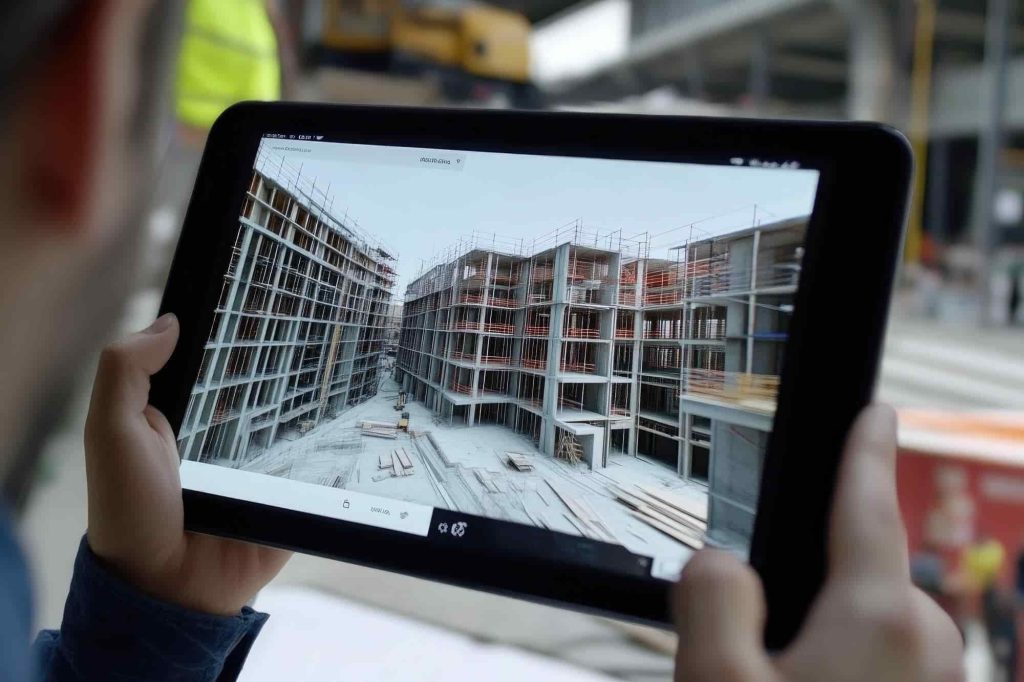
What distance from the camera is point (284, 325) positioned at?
2.11 feet

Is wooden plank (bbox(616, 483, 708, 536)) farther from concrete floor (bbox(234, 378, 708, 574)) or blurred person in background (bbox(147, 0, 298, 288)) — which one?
blurred person in background (bbox(147, 0, 298, 288))

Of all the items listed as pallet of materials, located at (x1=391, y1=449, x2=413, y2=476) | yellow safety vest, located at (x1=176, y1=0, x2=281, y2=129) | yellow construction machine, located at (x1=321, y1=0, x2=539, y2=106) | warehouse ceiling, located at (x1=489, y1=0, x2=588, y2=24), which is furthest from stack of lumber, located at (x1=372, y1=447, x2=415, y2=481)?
warehouse ceiling, located at (x1=489, y1=0, x2=588, y2=24)

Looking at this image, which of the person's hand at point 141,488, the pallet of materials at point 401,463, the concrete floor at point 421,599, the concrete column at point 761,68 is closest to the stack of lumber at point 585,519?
the pallet of materials at point 401,463

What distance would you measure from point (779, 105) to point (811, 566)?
3.09 metres

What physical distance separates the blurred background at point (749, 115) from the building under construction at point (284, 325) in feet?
0.60

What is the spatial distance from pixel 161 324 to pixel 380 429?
0.23 m

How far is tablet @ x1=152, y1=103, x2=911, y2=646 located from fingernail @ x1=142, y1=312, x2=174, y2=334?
0.01 m

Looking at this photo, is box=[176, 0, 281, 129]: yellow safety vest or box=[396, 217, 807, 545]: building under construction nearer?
box=[396, 217, 807, 545]: building under construction

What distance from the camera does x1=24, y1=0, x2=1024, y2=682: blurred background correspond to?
119 cm

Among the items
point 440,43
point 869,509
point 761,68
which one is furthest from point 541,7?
point 869,509

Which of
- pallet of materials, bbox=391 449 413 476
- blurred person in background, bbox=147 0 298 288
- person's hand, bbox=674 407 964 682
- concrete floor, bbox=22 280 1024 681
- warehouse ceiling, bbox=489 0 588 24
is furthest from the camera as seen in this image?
warehouse ceiling, bbox=489 0 588 24

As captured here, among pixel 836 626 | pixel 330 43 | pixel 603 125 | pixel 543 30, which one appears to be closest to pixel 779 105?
pixel 543 30

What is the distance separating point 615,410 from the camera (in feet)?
1.76

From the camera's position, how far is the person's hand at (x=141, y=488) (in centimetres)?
60
